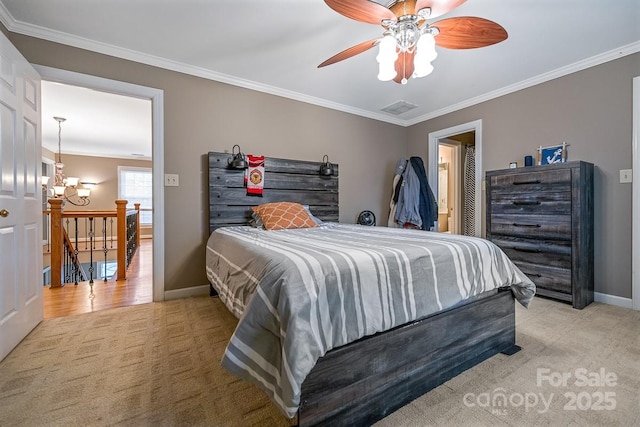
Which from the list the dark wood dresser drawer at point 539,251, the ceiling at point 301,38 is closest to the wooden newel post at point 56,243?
the ceiling at point 301,38

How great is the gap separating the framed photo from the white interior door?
4.52 metres

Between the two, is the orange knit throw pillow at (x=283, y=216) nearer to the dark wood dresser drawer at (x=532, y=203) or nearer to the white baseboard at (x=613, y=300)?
the dark wood dresser drawer at (x=532, y=203)

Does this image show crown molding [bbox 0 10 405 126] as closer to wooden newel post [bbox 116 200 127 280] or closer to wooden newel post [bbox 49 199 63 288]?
wooden newel post [bbox 49 199 63 288]

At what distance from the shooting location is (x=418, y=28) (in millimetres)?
1732

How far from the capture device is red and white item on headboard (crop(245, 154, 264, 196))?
306cm

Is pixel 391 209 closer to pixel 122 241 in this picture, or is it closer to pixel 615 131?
pixel 615 131

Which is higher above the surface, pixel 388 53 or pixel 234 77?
pixel 234 77

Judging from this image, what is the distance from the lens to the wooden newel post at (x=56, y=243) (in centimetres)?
317

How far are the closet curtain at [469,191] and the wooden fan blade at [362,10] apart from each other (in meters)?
3.70

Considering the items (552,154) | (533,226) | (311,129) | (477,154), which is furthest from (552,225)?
(311,129)

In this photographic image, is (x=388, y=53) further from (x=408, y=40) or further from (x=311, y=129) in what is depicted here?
(x=311, y=129)

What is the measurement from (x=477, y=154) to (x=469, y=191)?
49.8 inches

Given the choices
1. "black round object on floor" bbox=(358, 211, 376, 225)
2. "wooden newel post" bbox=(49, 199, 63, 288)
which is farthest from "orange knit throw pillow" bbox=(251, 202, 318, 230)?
"wooden newel post" bbox=(49, 199, 63, 288)

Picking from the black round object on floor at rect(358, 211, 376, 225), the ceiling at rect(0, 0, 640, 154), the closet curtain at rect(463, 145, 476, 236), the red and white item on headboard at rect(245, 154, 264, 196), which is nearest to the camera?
the ceiling at rect(0, 0, 640, 154)
